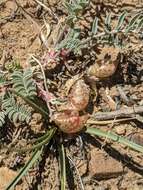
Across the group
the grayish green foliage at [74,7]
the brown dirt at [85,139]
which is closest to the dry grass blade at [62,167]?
the brown dirt at [85,139]

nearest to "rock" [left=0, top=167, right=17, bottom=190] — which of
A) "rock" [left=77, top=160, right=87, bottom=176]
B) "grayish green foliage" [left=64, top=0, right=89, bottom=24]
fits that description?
"rock" [left=77, top=160, right=87, bottom=176]

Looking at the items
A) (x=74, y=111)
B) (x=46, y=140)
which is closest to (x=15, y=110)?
(x=46, y=140)

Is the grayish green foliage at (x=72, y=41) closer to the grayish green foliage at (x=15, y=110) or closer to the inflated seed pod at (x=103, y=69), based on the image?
the inflated seed pod at (x=103, y=69)

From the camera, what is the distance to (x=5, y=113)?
267 centimetres

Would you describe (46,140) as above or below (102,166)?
above

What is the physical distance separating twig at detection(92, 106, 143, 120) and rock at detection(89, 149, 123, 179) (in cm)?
19

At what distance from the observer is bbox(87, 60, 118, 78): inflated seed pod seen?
2.86 meters

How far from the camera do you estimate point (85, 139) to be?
2.86 m

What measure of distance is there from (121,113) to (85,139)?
0.24 meters

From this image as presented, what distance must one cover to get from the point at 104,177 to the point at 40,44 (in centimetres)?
81

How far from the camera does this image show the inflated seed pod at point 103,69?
2.86 m

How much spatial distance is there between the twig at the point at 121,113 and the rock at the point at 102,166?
187 mm

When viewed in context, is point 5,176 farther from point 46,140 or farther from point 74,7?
point 74,7

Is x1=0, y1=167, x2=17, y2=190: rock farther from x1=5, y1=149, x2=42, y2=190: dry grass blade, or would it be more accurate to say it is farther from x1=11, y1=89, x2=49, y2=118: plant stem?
x1=11, y1=89, x2=49, y2=118: plant stem
